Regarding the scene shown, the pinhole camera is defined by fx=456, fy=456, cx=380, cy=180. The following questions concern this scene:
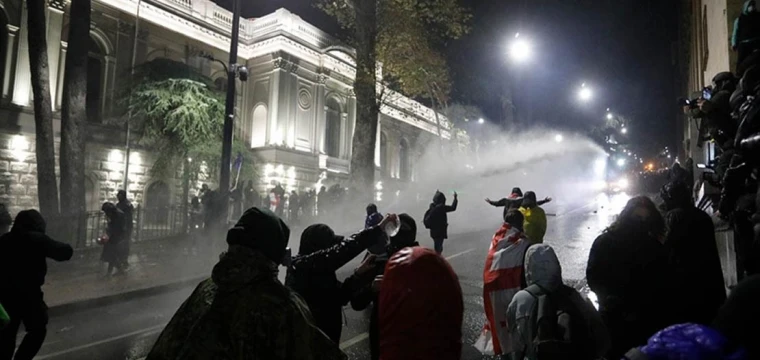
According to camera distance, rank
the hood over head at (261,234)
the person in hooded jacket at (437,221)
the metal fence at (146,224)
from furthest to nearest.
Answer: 1. the metal fence at (146,224)
2. the person in hooded jacket at (437,221)
3. the hood over head at (261,234)

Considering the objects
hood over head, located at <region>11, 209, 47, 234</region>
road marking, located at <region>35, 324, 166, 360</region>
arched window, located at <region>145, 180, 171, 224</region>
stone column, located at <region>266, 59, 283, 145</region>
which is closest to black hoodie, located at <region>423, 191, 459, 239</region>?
road marking, located at <region>35, 324, 166, 360</region>

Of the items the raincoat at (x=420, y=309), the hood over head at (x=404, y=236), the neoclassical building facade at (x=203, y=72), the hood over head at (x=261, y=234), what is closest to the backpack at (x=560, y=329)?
the raincoat at (x=420, y=309)

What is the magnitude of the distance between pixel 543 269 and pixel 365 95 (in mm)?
14690

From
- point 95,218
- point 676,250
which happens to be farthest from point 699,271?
point 95,218

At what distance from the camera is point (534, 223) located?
19.1ft

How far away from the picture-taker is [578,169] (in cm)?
5169

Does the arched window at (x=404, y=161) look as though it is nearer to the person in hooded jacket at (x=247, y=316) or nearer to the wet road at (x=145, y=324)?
the wet road at (x=145, y=324)

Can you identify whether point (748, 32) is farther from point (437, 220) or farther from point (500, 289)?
point (437, 220)

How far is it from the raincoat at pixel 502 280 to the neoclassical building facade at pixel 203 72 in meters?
18.6

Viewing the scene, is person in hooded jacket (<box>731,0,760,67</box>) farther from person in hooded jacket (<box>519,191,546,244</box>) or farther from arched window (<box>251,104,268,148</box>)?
arched window (<box>251,104,268,148</box>)

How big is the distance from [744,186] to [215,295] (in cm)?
418

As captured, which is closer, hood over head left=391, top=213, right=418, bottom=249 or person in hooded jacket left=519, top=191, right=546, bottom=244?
hood over head left=391, top=213, right=418, bottom=249

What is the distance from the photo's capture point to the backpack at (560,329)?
98.7 inches

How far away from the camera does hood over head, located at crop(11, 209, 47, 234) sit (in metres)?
4.23
